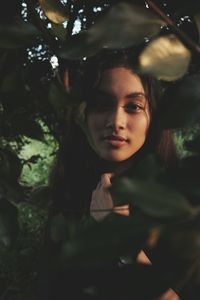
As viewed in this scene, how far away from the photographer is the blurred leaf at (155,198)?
0.33 meters

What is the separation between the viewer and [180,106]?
0.42 metres

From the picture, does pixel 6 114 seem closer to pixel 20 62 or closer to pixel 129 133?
pixel 20 62

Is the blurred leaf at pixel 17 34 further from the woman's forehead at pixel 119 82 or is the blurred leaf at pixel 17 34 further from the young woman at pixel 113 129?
the woman's forehead at pixel 119 82

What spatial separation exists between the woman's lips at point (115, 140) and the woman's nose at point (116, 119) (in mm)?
29

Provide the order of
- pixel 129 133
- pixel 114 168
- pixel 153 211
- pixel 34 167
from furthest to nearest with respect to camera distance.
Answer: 1. pixel 34 167
2. pixel 114 168
3. pixel 129 133
4. pixel 153 211

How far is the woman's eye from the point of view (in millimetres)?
1328

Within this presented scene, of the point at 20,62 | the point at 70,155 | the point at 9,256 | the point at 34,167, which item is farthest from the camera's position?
the point at 34,167

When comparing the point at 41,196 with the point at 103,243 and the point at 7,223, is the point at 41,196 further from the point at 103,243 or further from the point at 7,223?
the point at 103,243

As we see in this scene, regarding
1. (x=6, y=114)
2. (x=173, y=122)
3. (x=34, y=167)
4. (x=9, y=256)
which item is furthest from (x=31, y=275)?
(x=34, y=167)

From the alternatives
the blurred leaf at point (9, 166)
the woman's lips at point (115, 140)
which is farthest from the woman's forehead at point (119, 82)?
the blurred leaf at point (9, 166)

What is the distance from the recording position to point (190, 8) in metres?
0.43

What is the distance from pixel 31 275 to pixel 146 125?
2.49 metres

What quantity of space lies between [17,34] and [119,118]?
759 mm

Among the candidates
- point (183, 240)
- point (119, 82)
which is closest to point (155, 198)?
point (183, 240)
